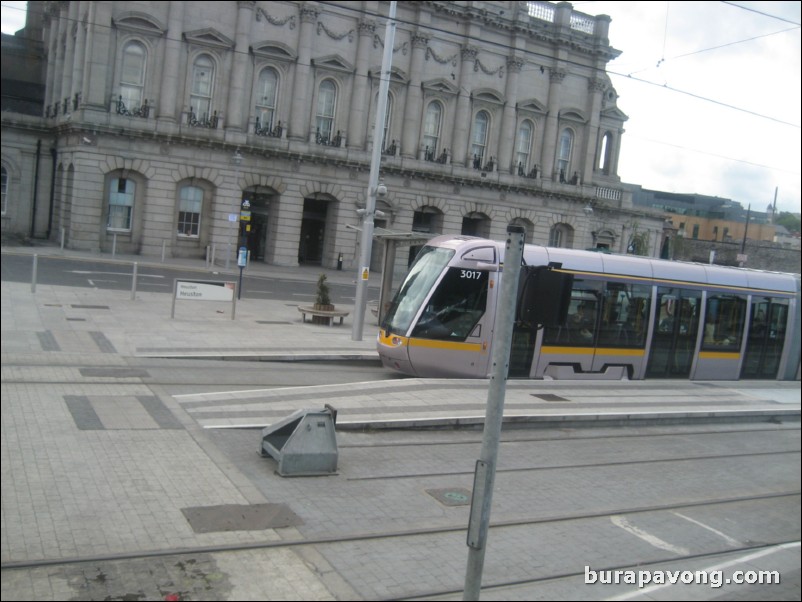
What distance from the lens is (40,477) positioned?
27.1ft

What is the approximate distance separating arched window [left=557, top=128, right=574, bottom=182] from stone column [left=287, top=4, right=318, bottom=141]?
682 inches

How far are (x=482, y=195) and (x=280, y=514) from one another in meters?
42.8

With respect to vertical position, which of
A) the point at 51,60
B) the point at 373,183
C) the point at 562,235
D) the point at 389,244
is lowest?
the point at 389,244

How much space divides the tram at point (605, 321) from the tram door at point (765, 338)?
3cm

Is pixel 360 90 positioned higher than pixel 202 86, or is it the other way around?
pixel 360 90

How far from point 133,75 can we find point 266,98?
7074 millimetres

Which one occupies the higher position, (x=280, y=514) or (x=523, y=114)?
(x=523, y=114)

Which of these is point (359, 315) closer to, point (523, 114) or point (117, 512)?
point (117, 512)

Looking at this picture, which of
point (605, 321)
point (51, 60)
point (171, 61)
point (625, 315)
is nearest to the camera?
point (605, 321)

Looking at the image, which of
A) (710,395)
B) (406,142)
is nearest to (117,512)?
(710,395)

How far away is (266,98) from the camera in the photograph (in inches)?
1711

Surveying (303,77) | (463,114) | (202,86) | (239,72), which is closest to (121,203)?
(202,86)

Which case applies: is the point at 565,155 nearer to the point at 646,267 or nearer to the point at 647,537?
the point at 646,267

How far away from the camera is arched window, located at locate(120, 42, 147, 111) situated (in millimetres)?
39406
